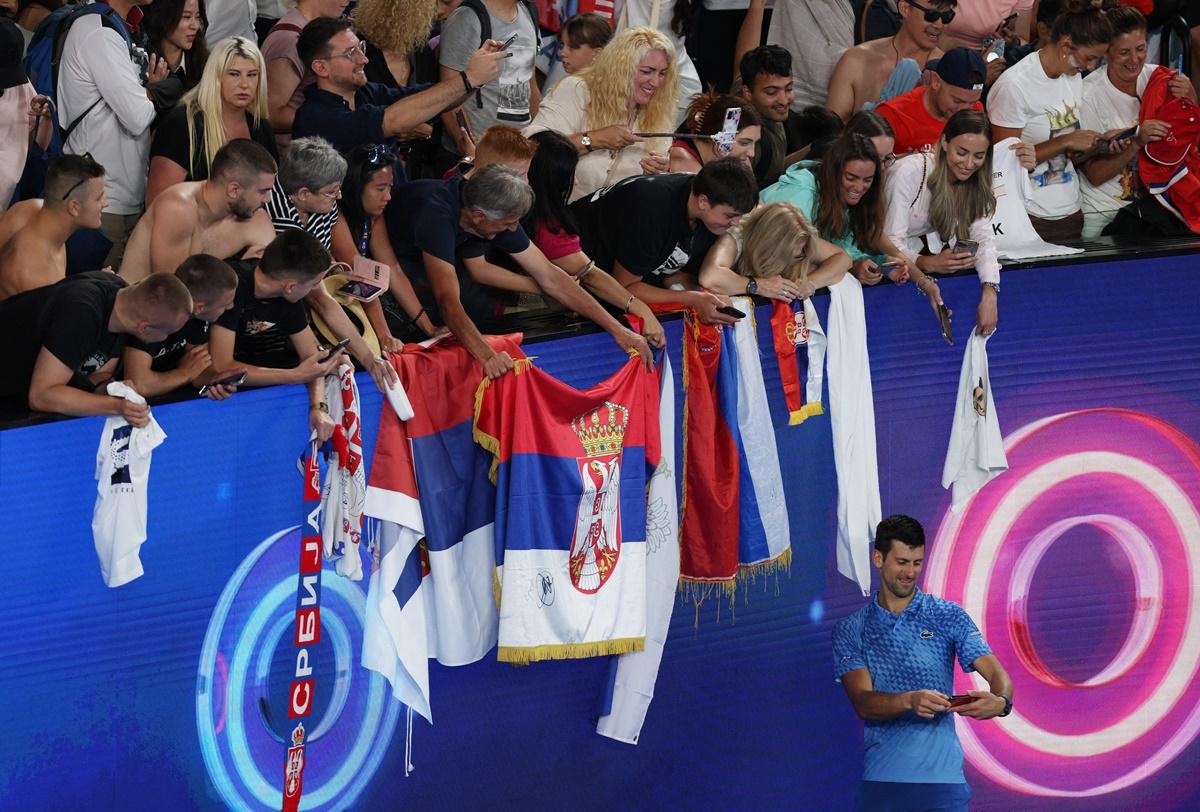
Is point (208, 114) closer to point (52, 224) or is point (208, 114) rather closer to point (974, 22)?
point (52, 224)

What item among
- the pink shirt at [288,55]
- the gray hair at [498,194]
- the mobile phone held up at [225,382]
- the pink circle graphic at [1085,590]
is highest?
the pink shirt at [288,55]

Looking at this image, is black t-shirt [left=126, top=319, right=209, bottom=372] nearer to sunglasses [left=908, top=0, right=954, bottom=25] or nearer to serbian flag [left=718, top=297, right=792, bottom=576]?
serbian flag [left=718, top=297, right=792, bottom=576]

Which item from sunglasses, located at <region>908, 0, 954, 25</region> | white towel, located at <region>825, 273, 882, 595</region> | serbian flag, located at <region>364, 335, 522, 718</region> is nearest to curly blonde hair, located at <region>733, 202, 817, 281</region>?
white towel, located at <region>825, 273, 882, 595</region>

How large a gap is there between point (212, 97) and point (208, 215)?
565 millimetres

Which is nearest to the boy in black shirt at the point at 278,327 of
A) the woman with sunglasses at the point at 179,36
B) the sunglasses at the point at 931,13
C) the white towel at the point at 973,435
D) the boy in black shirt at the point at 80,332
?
the boy in black shirt at the point at 80,332

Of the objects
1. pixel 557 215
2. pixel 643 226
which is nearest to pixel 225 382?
pixel 557 215

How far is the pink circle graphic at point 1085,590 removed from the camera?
7.04 meters

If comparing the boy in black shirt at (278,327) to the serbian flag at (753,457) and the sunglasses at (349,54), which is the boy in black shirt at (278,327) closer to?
the sunglasses at (349,54)

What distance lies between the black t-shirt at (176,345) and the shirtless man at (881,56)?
3348mm

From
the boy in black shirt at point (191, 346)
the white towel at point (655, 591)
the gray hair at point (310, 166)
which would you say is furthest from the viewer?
the white towel at point (655, 591)

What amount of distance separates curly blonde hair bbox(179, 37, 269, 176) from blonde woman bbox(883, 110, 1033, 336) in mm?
2538

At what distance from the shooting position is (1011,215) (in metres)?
6.84

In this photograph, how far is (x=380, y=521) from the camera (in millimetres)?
5461

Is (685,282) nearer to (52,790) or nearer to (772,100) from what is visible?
(772,100)
